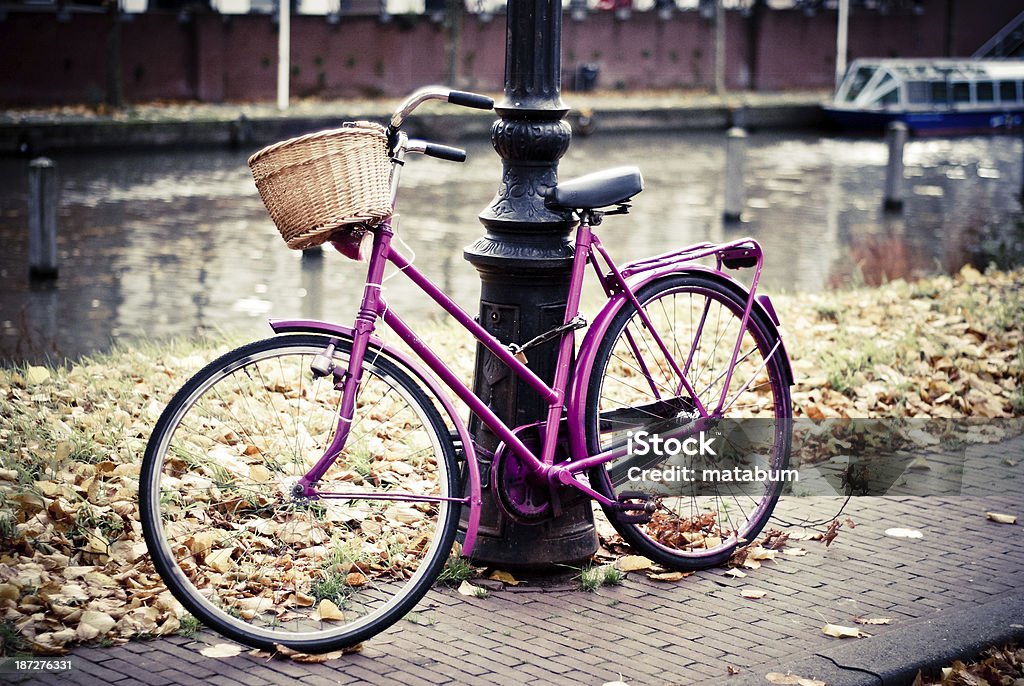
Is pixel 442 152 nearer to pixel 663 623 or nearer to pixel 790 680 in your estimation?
pixel 663 623

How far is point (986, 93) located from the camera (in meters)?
28.2

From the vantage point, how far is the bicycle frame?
3494 mm

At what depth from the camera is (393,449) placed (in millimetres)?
Answer: 3998

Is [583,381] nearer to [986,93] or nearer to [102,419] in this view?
[102,419]

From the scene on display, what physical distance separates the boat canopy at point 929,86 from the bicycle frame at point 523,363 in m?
24.9

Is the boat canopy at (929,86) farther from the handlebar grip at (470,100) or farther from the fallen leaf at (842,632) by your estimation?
the handlebar grip at (470,100)

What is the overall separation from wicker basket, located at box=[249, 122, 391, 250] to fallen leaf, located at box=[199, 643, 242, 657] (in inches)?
44.0

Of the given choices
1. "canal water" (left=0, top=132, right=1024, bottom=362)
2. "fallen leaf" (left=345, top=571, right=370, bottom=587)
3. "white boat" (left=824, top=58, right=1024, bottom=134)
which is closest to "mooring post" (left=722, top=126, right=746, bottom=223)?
"canal water" (left=0, top=132, right=1024, bottom=362)

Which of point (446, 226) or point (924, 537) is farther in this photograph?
point (446, 226)

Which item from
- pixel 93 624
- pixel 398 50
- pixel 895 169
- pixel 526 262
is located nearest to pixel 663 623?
pixel 526 262

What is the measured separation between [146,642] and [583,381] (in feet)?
4.87

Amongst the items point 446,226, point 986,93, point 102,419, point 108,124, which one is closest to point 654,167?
point 446,226

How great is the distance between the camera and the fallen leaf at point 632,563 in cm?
423

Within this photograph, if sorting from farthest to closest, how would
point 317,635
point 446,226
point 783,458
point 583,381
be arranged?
point 446,226, point 783,458, point 583,381, point 317,635
